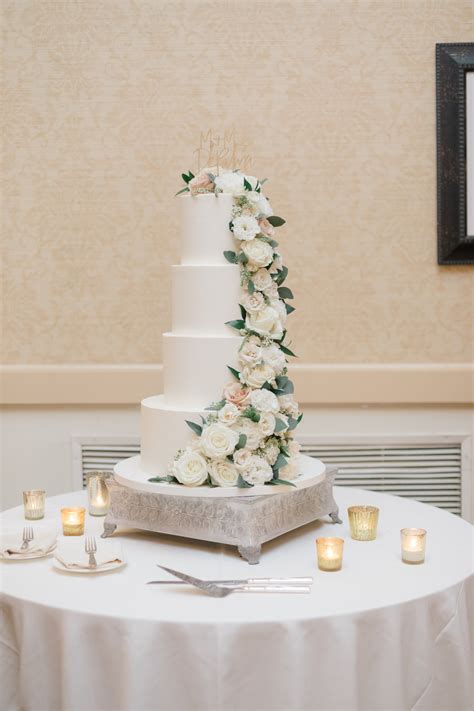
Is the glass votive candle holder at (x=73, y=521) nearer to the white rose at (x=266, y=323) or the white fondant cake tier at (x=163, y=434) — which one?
the white fondant cake tier at (x=163, y=434)

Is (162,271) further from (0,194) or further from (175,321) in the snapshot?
(175,321)

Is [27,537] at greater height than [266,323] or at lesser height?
lesser

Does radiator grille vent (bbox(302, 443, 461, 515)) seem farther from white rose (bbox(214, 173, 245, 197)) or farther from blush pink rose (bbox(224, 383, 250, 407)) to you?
white rose (bbox(214, 173, 245, 197))

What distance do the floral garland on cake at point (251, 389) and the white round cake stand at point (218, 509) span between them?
0.04 meters

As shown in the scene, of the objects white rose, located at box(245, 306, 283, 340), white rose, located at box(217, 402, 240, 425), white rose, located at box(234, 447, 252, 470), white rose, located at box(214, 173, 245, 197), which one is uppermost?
white rose, located at box(214, 173, 245, 197)

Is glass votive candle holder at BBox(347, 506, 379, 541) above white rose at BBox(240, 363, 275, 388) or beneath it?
beneath

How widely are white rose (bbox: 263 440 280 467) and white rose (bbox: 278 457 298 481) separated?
5cm

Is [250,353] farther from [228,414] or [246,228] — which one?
[246,228]

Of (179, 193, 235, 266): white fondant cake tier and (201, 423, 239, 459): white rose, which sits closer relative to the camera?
(201, 423, 239, 459): white rose

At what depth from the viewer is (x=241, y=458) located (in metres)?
2.25

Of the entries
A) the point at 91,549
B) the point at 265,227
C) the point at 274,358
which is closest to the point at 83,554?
the point at 91,549

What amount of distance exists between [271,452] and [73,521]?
653 millimetres

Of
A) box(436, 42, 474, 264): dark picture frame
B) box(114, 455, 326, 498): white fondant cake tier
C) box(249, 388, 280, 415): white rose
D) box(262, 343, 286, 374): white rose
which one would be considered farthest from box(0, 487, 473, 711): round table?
box(436, 42, 474, 264): dark picture frame

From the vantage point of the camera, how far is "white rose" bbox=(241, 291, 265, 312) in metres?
2.37
